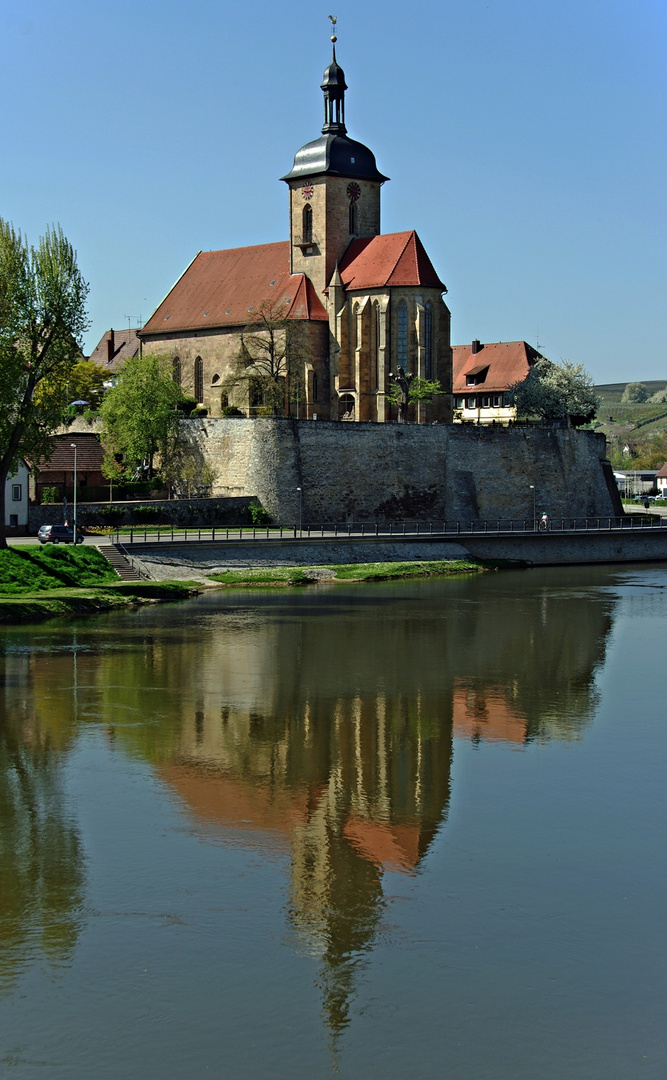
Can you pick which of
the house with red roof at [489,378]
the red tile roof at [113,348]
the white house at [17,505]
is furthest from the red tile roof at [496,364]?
the white house at [17,505]

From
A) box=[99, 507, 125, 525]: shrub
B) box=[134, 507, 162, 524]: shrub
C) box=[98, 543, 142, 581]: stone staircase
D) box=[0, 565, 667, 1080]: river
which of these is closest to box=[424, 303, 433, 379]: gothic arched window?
box=[134, 507, 162, 524]: shrub

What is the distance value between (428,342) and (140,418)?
19.7 metres

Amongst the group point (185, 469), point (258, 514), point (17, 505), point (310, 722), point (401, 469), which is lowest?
point (310, 722)

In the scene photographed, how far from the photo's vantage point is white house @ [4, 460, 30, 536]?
56531 millimetres

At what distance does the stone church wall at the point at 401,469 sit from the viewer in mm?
66625

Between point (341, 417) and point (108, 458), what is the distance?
17.0 m

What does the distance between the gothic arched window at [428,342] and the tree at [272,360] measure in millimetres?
7348

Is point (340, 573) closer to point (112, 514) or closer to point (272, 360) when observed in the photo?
point (112, 514)

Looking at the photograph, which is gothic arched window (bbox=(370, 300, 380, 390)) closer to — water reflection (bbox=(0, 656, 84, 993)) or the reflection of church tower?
the reflection of church tower

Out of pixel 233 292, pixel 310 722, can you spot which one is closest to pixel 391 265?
pixel 233 292

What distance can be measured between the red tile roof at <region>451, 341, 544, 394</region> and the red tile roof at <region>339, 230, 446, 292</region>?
1950 centimetres

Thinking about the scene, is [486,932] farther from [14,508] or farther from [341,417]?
[341,417]

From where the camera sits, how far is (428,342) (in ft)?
254

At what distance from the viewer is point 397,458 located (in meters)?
71.9
